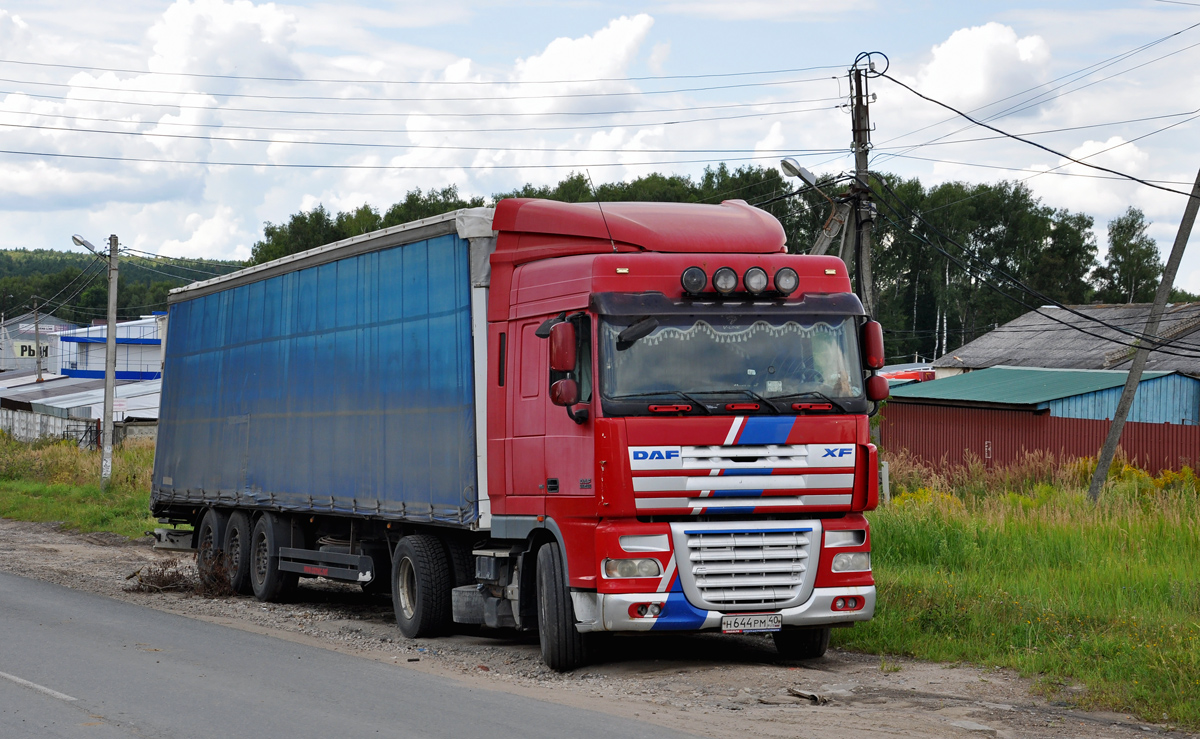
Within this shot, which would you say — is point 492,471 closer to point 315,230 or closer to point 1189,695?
point 1189,695

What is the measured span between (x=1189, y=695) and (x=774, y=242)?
4778 millimetres

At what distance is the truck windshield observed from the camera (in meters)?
9.31

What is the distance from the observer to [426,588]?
11.8 m

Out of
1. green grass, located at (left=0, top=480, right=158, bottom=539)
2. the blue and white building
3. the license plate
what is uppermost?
the blue and white building

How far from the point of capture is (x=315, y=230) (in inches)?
3103

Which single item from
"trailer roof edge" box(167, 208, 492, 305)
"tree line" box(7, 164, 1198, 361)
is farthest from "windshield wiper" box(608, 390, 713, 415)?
"tree line" box(7, 164, 1198, 361)

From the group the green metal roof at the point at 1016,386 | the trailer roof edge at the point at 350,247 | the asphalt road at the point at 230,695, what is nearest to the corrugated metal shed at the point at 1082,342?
the green metal roof at the point at 1016,386

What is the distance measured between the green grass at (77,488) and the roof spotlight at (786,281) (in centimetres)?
2072

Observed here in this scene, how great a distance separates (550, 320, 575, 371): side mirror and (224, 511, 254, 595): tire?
8.58 metres

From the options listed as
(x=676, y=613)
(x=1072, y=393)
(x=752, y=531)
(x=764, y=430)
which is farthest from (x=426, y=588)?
(x=1072, y=393)

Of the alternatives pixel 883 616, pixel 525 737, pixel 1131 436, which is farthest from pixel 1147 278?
pixel 525 737

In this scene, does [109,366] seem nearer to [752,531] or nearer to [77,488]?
[77,488]

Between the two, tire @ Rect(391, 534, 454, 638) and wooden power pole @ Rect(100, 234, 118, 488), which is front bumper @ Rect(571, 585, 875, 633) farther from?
wooden power pole @ Rect(100, 234, 118, 488)

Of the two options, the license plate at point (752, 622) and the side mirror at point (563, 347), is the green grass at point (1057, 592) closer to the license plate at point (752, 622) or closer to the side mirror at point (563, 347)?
the license plate at point (752, 622)
